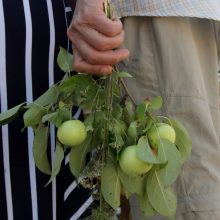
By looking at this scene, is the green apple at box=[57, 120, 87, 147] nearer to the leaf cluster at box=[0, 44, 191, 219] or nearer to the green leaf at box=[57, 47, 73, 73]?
the leaf cluster at box=[0, 44, 191, 219]

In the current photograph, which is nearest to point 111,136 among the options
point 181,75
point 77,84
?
point 77,84

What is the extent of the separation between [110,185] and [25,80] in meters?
0.31

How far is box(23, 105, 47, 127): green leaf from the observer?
89cm

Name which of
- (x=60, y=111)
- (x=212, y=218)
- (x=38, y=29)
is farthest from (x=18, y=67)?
(x=212, y=218)

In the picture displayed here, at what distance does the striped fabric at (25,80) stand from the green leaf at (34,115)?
15cm

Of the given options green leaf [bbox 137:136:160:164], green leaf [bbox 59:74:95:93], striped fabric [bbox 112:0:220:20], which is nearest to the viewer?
green leaf [bbox 137:136:160:164]

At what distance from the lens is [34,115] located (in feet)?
2.94

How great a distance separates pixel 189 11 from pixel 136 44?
0.40 feet

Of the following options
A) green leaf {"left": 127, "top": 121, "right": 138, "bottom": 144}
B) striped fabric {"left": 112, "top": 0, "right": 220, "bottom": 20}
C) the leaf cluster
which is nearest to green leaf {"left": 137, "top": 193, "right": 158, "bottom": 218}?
the leaf cluster

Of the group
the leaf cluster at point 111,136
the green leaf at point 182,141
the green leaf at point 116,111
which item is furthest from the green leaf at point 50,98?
the green leaf at point 182,141

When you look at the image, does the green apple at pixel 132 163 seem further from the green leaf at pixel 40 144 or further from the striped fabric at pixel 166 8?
the striped fabric at pixel 166 8

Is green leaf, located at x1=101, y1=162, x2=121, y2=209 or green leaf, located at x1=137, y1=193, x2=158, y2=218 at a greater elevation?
green leaf, located at x1=101, y1=162, x2=121, y2=209

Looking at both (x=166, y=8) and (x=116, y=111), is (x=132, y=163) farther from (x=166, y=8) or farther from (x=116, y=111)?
(x=166, y=8)

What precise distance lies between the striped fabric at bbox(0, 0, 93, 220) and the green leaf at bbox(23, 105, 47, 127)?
154mm
